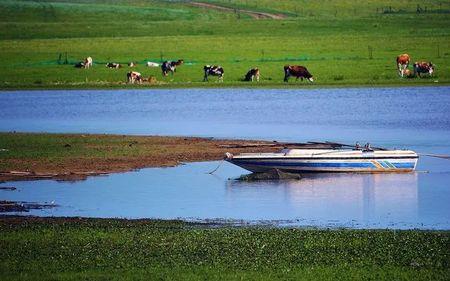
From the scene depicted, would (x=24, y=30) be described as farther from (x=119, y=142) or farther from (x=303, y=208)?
(x=303, y=208)

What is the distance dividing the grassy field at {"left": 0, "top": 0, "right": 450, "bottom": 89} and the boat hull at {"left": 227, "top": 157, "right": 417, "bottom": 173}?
31.0 meters

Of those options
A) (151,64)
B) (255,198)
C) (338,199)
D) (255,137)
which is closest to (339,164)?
(338,199)

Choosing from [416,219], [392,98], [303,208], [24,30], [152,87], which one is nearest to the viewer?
[416,219]

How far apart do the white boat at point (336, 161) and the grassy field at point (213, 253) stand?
329 inches

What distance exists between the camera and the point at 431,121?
45.4m

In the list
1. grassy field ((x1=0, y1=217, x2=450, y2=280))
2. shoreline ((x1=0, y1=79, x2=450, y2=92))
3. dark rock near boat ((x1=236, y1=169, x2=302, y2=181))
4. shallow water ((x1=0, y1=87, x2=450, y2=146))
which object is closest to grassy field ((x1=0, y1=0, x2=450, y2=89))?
shoreline ((x1=0, y1=79, x2=450, y2=92))

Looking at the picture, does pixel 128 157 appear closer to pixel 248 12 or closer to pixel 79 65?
pixel 79 65

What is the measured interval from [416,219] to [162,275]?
7.63m

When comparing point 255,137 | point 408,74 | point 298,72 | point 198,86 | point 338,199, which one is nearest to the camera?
point 338,199

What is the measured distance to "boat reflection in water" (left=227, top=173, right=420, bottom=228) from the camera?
24594 millimetres

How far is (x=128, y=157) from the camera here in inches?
1379

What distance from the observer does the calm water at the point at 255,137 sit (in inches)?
1017

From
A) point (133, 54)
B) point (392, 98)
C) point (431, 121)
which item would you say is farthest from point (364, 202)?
point (133, 54)

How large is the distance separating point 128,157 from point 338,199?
920cm
